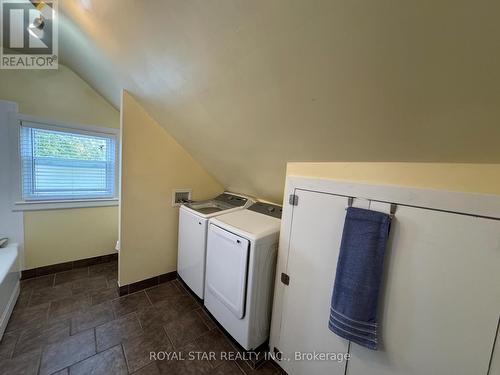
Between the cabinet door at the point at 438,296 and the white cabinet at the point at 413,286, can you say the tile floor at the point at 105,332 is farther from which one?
the cabinet door at the point at 438,296

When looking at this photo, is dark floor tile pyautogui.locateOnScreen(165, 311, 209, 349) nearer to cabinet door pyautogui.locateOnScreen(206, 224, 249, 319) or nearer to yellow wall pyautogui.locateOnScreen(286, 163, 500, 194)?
cabinet door pyautogui.locateOnScreen(206, 224, 249, 319)

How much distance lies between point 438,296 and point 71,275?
3395 millimetres

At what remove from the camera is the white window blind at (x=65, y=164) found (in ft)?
6.96

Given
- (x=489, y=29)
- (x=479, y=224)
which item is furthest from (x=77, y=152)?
(x=479, y=224)

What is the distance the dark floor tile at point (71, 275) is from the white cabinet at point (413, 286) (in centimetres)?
261

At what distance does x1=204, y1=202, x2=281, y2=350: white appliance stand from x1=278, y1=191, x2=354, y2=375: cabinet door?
193mm

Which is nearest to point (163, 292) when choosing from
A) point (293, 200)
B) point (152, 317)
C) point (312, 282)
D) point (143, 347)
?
point (152, 317)

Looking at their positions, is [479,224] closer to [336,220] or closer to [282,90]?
[336,220]

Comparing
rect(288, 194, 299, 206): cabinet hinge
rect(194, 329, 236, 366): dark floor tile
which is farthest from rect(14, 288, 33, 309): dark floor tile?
rect(288, 194, 299, 206): cabinet hinge

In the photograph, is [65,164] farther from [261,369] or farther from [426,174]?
[426,174]

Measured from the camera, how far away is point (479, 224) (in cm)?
74

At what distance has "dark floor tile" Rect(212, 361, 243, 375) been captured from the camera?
1403mm

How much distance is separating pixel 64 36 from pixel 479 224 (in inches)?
121

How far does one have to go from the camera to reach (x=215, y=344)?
5.27 feet
